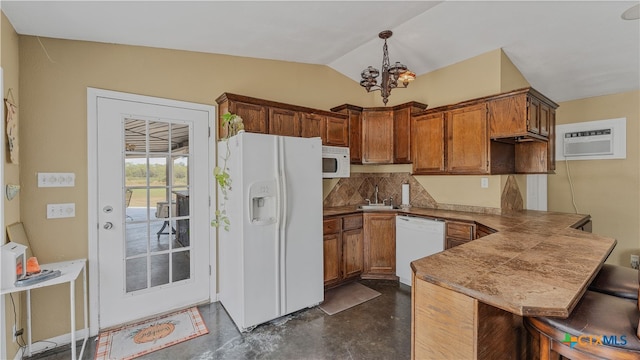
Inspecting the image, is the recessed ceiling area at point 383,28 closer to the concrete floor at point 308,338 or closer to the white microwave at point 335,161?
the white microwave at point 335,161

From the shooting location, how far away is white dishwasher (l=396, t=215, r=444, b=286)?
10.2 feet

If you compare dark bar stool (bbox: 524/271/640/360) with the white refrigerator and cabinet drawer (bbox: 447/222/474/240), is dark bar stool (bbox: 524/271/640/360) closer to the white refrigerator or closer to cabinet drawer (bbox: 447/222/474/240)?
cabinet drawer (bbox: 447/222/474/240)

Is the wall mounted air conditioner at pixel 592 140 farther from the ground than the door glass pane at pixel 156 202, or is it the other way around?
the wall mounted air conditioner at pixel 592 140

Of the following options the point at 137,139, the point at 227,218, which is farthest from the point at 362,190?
the point at 137,139

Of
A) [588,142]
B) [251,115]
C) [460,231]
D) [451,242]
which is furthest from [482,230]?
[251,115]

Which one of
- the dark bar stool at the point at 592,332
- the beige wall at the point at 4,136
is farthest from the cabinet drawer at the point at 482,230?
the beige wall at the point at 4,136

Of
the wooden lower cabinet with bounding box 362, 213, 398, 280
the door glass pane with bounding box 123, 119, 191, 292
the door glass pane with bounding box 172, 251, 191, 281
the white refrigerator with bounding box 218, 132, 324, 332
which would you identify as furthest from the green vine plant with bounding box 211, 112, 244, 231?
the wooden lower cabinet with bounding box 362, 213, 398, 280

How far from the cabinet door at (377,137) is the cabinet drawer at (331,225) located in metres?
1.07

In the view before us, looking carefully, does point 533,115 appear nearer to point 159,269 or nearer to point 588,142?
point 588,142

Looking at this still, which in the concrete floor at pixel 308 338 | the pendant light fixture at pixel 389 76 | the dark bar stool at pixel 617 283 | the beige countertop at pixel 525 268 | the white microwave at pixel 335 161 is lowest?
the concrete floor at pixel 308 338

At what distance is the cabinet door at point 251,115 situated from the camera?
290cm

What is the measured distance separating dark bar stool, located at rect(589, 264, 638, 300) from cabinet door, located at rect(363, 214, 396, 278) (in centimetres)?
202

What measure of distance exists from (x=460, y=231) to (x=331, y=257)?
56.8 inches

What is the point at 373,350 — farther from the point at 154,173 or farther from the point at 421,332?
the point at 154,173
